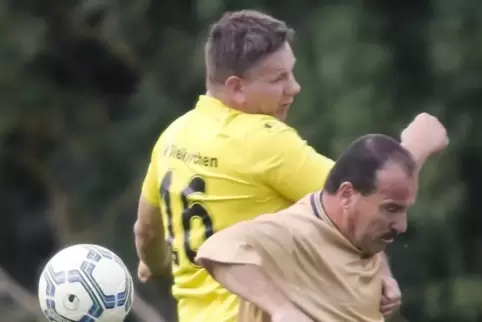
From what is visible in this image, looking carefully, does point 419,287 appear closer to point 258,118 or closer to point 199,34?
point 199,34

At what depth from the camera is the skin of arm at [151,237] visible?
16.5 feet

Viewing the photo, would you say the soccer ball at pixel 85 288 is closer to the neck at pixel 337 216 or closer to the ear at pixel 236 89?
the ear at pixel 236 89

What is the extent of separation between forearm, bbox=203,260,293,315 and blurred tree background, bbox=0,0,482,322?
6140 millimetres

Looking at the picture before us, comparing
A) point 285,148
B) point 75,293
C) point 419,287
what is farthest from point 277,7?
point 285,148

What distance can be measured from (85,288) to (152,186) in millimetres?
649

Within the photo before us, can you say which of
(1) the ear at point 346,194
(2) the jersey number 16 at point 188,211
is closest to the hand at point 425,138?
(2) the jersey number 16 at point 188,211

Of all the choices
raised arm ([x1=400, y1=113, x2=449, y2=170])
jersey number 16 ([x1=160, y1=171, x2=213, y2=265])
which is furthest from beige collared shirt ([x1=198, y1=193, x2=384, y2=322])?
raised arm ([x1=400, y1=113, x2=449, y2=170])

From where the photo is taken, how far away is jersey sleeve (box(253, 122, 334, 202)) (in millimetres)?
4473

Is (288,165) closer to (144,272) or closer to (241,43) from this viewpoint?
(241,43)

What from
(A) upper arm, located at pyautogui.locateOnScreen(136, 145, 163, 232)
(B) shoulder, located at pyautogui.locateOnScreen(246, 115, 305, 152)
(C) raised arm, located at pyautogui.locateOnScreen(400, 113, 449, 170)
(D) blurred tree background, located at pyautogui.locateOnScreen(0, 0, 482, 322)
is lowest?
(D) blurred tree background, located at pyautogui.locateOnScreen(0, 0, 482, 322)

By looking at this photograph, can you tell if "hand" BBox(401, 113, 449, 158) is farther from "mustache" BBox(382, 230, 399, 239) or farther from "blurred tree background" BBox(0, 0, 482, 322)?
"blurred tree background" BBox(0, 0, 482, 322)

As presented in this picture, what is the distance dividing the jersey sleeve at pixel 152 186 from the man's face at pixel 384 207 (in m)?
0.94

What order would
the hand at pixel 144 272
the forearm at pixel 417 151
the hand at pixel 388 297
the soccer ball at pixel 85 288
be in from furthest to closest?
the soccer ball at pixel 85 288
the hand at pixel 144 272
the forearm at pixel 417 151
the hand at pixel 388 297

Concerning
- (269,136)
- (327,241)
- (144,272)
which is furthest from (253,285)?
(144,272)
